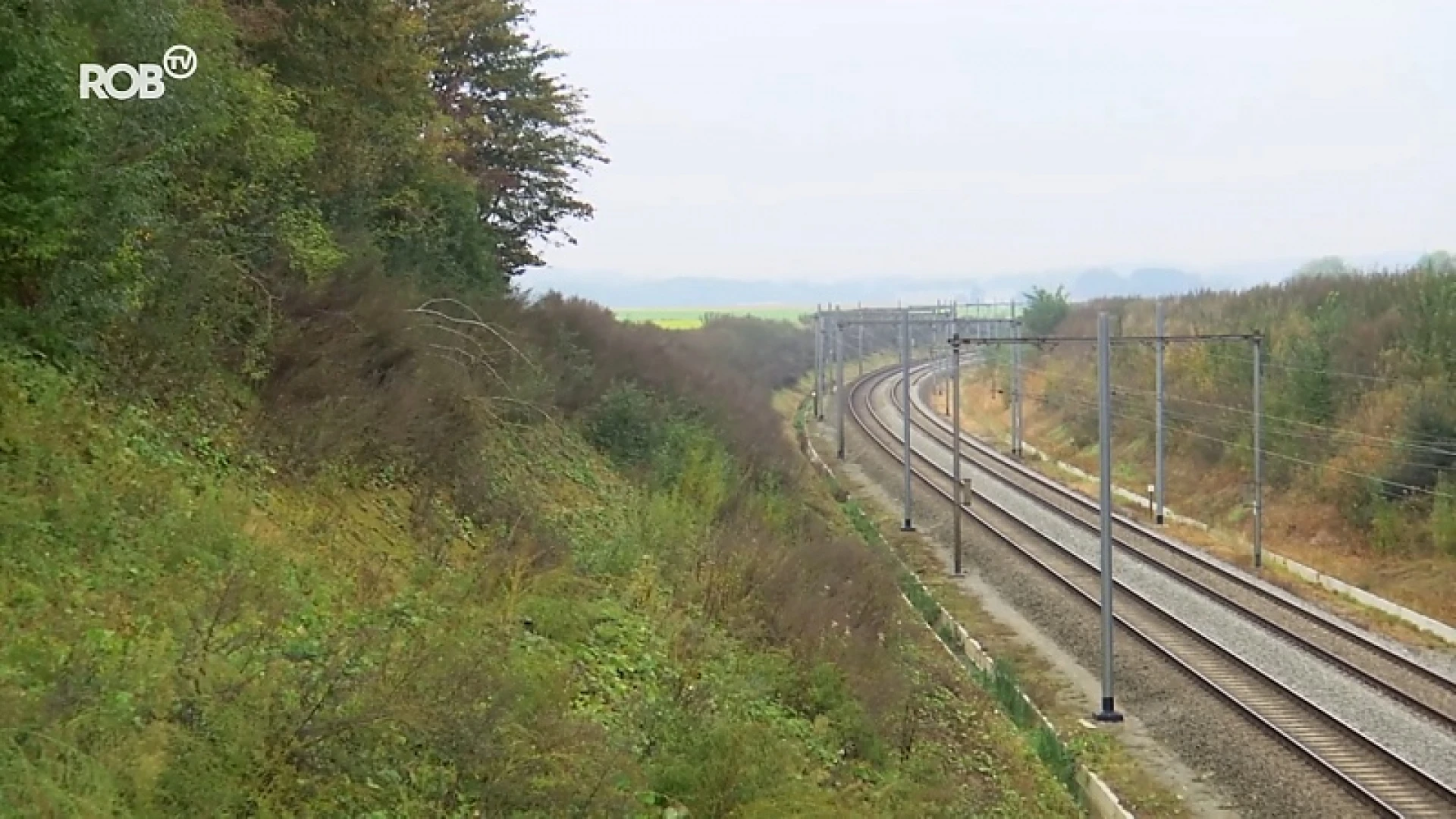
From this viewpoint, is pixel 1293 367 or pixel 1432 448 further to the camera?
pixel 1293 367

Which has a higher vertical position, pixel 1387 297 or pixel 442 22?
pixel 442 22

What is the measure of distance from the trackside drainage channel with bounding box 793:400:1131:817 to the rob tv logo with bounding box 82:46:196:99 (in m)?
12.8

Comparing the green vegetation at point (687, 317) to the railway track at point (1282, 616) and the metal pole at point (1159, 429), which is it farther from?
the metal pole at point (1159, 429)

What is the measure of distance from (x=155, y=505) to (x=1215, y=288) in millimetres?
59237

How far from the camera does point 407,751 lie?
25.3ft

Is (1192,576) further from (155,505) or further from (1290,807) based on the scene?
(155,505)

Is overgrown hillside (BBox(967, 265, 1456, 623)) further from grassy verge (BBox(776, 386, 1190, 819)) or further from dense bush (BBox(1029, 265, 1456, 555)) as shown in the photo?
grassy verge (BBox(776, 386, 1190, 819))

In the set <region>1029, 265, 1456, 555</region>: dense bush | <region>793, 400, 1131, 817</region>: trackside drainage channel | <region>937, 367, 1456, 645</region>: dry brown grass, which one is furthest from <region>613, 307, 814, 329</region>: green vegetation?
<region>793, 400, 1131, 817</region>: trackside drainage channel

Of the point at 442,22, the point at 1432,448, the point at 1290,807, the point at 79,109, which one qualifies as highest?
the point at 442,22

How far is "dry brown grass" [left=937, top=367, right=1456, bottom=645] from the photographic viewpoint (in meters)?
25.6

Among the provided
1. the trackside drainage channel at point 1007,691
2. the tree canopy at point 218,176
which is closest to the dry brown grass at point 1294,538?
the trackside drainage channel at point 1007,691

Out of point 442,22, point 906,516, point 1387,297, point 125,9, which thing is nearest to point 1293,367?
point 1387,297

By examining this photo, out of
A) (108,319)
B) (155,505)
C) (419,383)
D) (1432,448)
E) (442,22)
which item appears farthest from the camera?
(1432,448)

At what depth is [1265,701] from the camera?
18.5m
